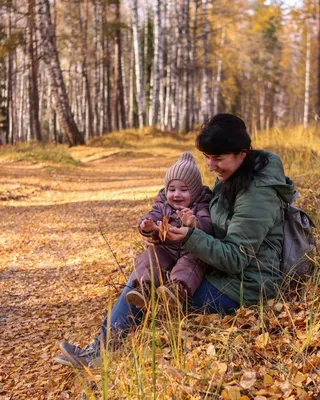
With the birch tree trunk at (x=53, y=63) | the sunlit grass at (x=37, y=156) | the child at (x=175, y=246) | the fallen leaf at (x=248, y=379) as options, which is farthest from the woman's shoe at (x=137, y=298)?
the birch tree trunk at (x=53, y=63)

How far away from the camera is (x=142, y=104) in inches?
756

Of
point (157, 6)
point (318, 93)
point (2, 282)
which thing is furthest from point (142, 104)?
point (2, 282)

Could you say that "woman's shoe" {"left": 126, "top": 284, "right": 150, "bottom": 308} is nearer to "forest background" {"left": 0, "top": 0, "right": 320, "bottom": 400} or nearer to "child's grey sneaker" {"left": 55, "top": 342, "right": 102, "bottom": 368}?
"forest background" {"left": 0, "top": 0, "right": 320, "bottom": 400}

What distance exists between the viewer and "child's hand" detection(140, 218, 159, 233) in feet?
8.33

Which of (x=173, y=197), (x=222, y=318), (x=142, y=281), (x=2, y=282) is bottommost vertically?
(x=2, y=282)

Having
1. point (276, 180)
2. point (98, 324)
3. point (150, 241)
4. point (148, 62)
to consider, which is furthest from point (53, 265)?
point (148, 62)

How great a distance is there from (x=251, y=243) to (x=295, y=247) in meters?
0.32

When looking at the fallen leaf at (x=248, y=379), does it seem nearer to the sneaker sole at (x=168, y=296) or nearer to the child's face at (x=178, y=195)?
the sneaker sole at (x=168, y=296)

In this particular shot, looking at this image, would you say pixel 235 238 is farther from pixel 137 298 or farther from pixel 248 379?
pixel 248 379

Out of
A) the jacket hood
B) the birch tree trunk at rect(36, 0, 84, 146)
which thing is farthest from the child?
the birch tree trunk at rect(36, 0, 84, 146)

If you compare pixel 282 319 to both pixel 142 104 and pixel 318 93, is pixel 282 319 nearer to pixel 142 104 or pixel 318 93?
pixel 318 93

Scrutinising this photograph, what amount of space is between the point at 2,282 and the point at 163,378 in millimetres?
2409

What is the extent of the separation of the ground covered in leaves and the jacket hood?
0.49 metres

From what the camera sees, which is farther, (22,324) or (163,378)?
(22,324)
